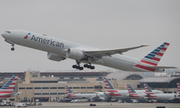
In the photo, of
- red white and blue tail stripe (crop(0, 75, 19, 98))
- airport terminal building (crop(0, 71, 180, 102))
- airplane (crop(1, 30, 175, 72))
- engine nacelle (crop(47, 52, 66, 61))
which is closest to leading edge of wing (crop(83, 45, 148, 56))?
airplane (crop(1, 30, 175, 72))

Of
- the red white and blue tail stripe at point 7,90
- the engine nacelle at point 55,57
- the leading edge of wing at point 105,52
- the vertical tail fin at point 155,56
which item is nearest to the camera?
the leading edge of wing at point 105,52

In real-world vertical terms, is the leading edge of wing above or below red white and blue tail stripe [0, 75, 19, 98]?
above

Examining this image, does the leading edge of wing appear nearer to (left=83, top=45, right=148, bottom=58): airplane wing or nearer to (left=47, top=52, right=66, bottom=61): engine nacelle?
(left=83, top=45, right=148, bottom=58): airplane wing

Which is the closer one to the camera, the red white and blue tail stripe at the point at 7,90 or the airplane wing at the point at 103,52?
the airplane wing at the point at 103,52

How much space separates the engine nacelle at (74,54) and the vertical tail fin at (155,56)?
14722mm

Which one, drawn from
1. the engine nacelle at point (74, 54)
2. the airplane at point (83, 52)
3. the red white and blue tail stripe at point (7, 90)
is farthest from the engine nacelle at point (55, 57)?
the red white and blue tail stripe at point (7, 90)

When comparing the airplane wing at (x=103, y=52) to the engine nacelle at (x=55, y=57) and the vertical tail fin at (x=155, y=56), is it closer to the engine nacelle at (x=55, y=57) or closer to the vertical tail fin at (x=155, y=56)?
the engine nacelle at (x=55, y=57)

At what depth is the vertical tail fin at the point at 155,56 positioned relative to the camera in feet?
199

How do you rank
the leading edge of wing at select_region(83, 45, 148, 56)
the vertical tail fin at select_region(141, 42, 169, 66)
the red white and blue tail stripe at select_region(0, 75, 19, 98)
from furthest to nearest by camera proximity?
the red white and blue tail stripe at select_region(0, 75, 19, 98) → the vertical tail fin at select_region(141, 42, 169, 66) → the leading edge of wing at select_region(83, 45, 148, 56)

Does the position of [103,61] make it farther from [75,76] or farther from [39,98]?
[75,76]

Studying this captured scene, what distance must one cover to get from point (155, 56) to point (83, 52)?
1620 cm

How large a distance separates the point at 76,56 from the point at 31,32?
28.4 ft

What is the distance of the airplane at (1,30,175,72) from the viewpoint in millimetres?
49750

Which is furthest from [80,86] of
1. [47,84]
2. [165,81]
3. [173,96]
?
[173,96]
